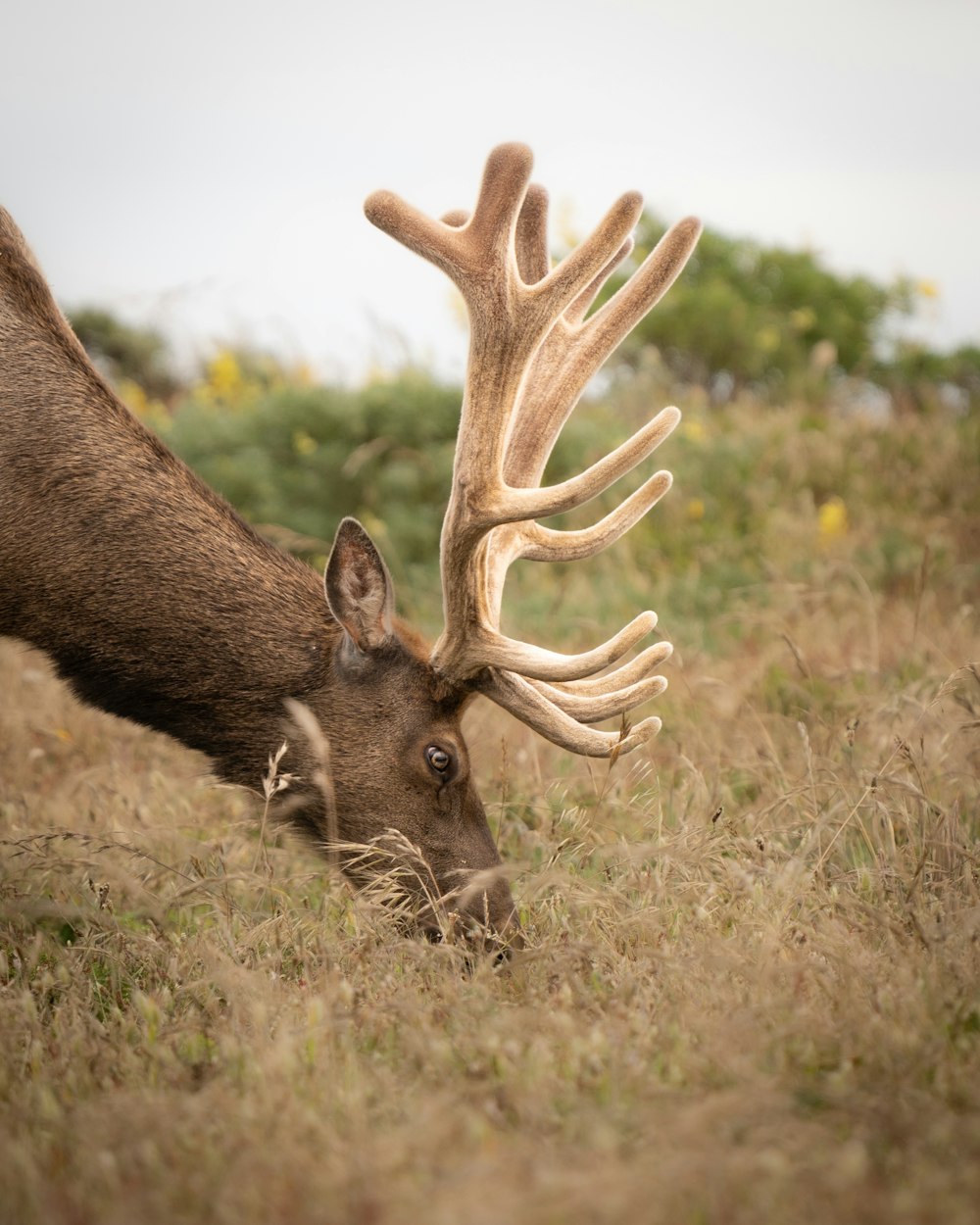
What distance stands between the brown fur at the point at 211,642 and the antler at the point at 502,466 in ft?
0.71

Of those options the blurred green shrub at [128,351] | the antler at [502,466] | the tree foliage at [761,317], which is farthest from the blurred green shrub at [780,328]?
the antler at [502,466]

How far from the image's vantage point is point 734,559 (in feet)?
24.0

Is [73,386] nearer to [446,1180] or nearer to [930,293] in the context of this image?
[446,1180]

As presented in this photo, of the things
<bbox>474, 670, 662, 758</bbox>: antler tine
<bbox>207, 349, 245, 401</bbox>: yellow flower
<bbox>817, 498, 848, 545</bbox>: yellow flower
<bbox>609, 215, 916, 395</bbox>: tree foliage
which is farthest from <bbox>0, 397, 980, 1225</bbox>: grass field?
<bbox>609, 215, 916, 395</bbox>: tree foliage

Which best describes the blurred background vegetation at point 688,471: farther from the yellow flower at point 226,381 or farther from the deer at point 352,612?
the deer at point 352,612

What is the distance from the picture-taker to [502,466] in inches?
134

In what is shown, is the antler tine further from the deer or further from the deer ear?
the deer ear

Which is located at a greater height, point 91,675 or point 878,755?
point 878,755

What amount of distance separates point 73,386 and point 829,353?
7524mm

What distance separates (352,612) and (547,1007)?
4.37 ft

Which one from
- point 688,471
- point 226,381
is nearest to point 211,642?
point 688,471

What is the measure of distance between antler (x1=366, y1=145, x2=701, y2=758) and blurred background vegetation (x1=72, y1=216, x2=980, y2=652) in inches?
84.3

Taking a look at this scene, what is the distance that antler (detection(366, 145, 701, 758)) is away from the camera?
3258 mm

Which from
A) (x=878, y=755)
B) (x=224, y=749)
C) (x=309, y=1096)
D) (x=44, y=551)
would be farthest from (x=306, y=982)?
(x=878, y=755)
